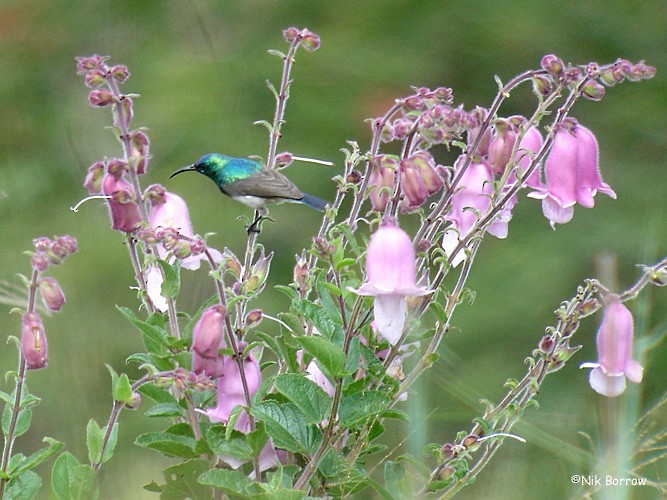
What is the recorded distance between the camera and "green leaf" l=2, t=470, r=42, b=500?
3.19 feet

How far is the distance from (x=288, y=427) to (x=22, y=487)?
24 centimetres

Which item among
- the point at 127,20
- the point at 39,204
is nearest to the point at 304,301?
the point at 39,204

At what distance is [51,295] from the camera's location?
3.00 ft

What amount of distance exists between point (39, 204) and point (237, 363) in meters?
2.48

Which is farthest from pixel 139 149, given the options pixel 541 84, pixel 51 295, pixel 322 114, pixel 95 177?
pixel 322 114

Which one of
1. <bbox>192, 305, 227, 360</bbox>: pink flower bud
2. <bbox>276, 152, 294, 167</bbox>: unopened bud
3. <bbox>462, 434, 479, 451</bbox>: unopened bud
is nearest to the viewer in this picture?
<bbox>192, 305, 227, 360</bbox>: pink flower bud

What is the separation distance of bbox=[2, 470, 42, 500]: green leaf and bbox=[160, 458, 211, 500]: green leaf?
114mm

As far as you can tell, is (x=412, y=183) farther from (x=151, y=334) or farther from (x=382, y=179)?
(x=151, y=334)

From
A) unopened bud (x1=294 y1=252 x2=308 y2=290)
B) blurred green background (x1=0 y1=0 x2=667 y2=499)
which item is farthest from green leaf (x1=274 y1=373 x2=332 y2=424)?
blurred green background (x1=0 y1=0 x2=667 y2=499)

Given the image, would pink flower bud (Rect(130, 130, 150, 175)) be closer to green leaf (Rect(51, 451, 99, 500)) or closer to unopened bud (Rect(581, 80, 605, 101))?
green leaf (Rect(51, 451, 99, 500))

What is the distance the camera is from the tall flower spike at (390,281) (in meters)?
0.90

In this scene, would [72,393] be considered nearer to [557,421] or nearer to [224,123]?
[557,421]

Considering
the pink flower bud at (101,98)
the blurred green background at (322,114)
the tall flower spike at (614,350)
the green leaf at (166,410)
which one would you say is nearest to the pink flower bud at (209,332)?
the green leaf at (166,410)

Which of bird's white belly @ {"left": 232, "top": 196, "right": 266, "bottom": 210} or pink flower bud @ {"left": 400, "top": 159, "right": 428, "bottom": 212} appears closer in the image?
pink flower bud @ {"left": 400, "top": 159, "right": 428, "bottom": 212}
